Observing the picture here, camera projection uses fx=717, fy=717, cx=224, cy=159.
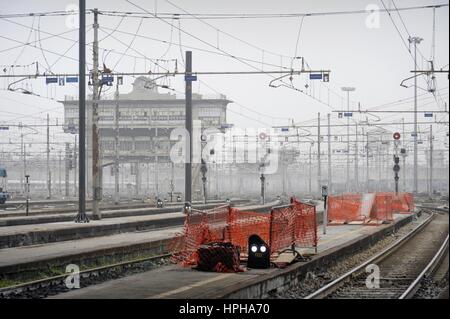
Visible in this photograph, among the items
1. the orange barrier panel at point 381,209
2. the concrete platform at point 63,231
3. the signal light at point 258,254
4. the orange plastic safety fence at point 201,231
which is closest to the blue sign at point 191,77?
the concrete platform at point 63,231

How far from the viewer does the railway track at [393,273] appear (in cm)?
1331

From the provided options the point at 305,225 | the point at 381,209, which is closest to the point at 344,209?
the point at 381,209

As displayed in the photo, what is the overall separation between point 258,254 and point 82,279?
3.85 meters

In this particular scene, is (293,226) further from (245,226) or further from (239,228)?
(239,228)

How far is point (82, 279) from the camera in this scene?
50.7 ft

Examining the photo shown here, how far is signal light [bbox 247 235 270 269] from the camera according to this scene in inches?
592

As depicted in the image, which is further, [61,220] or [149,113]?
[149,113]

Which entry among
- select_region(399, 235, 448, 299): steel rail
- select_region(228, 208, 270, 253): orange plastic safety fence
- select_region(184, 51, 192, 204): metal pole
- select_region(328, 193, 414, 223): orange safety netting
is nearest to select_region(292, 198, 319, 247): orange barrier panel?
select_region(228, 208, 270, 253): orange plastic safety fence

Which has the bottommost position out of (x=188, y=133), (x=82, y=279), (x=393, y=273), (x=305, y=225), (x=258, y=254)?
(x=393, y=273)

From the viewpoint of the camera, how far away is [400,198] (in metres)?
45.0

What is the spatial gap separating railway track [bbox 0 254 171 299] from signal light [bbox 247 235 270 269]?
10.6ft
